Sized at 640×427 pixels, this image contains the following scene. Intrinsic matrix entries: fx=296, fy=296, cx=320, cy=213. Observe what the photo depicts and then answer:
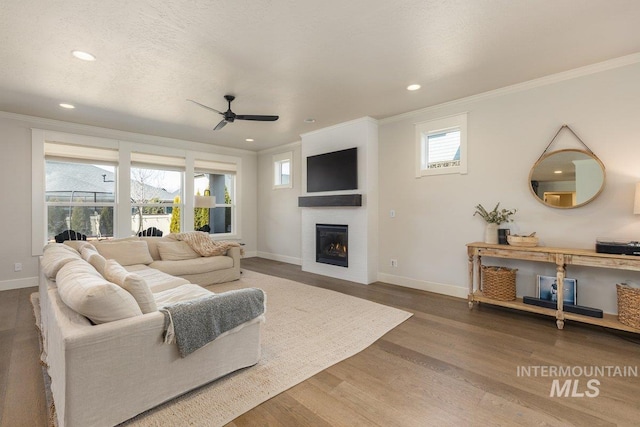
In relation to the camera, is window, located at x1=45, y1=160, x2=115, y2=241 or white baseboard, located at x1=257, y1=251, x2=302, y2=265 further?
white baseboard, located at x1=257, y1=251, x2=302, y2=265

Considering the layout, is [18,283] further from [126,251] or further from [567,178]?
[567,178]

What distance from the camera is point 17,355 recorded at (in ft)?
7.96

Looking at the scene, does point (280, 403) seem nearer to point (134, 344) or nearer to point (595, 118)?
point (134, 344)

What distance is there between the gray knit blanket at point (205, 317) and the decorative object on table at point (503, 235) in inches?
116

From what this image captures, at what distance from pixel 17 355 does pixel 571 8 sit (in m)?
5.09

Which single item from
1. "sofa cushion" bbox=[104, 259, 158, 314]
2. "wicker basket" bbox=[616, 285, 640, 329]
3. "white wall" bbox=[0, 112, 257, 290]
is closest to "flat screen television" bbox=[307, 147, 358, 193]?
"wicker basket" bbox=[616, 285, 640, 329]

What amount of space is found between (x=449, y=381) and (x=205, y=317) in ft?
5.72

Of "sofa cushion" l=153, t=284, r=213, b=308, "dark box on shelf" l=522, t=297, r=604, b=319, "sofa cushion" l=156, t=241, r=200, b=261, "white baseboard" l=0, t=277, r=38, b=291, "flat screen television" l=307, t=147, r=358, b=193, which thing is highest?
"flat screen television" l=307, t=147, r=358, b=193

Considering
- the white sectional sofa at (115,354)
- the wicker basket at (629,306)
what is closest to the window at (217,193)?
the white sectional sofa at (115,354)

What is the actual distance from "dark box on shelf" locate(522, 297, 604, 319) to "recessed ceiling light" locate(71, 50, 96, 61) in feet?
16.7

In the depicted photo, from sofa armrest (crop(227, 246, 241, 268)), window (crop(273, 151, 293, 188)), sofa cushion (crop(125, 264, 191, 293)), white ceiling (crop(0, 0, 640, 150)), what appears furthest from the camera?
window (crop(273, 151, 293, 188))

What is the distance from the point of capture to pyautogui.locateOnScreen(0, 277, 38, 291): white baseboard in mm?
4474

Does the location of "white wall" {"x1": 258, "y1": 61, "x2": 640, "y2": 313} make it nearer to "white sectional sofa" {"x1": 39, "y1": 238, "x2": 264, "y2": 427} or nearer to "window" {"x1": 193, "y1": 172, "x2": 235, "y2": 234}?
"white sectional sofa" {"x1": 39, "y1": 238, "x2": 264, "y2": 427}

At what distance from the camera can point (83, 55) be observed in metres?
2.81
